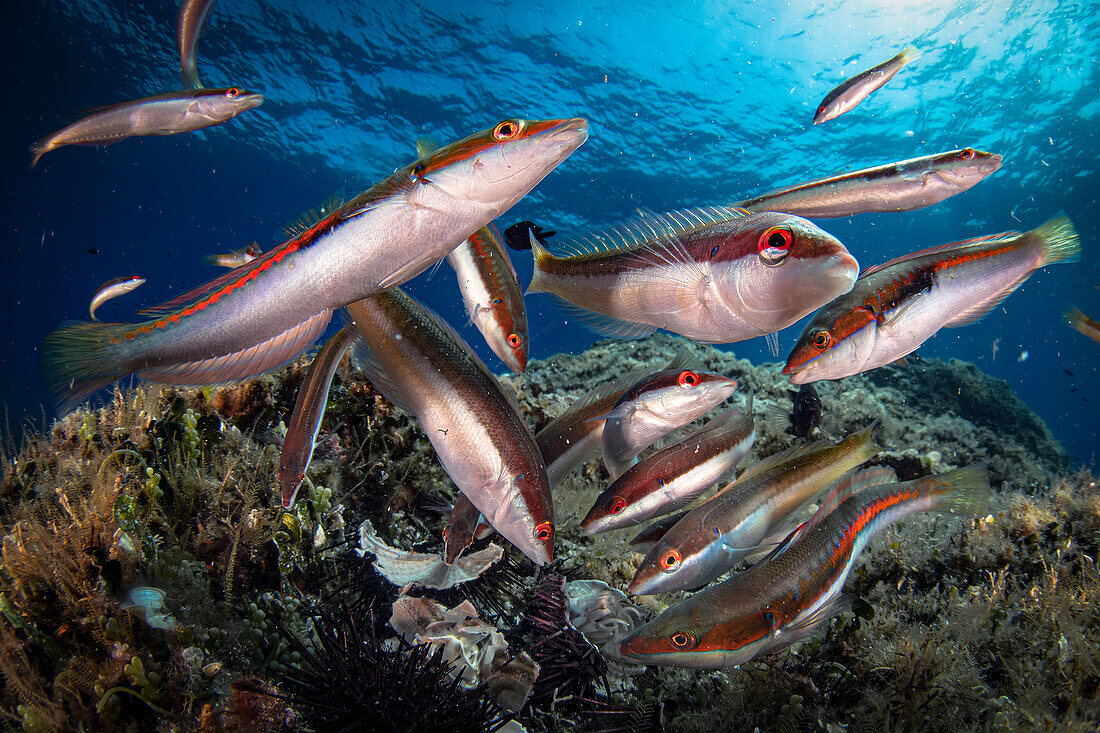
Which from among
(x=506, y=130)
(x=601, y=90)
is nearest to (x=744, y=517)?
(x=506, y=130)

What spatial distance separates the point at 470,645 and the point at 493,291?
2.08 meters

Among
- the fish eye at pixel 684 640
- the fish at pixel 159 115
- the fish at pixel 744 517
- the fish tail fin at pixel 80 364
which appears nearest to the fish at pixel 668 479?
the fish at pixel 744 517

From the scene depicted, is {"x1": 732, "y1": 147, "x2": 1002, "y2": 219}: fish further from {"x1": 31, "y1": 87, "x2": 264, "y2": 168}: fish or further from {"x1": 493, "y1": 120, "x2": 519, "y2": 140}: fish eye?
{"x1": 31, "y1": 87, "x2": 264, "y2": 168}: fish

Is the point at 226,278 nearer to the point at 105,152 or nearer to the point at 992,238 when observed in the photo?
the point at 992,238

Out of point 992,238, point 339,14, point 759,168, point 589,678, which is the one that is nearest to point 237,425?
point 589,678

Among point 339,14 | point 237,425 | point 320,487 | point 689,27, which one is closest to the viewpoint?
point 320,487

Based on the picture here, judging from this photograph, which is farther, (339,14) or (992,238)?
(339,14)

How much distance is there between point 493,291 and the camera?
9.26ft

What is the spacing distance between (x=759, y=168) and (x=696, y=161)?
505 cm

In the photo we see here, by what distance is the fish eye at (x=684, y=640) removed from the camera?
200cm

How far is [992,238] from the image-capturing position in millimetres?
2004

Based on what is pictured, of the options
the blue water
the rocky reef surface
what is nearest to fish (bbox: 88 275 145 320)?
the rocky reef surface

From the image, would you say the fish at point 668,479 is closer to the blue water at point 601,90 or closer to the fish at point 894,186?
the fish at point 894,186

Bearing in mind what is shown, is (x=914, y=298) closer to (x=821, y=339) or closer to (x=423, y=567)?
(x=821, y=339)
